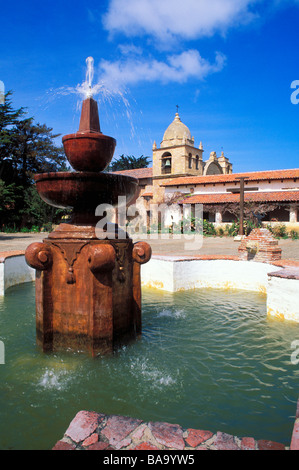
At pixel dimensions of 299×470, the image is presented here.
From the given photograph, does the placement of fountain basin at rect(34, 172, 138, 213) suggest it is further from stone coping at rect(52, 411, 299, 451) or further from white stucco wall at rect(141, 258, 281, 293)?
white stucco wall at rect(141, 258, 281, 293)

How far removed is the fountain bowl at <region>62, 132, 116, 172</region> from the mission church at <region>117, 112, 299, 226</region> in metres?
16.5

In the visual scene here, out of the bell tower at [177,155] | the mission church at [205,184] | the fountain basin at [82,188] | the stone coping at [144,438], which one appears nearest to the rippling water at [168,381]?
the stone coping at [144,438]

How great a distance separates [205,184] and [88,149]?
2542 cm

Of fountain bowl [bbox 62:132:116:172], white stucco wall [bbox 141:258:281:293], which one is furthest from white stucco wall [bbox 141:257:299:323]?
fountain bowl [bbox 62:132:116:172]

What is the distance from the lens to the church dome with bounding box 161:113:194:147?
32.0 meters

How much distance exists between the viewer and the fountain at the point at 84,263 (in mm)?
3451

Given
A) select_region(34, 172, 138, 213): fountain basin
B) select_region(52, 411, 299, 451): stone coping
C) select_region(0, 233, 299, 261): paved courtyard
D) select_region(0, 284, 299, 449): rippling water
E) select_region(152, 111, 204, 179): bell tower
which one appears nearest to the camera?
select_region(52, 411, 299, 451): stone coping

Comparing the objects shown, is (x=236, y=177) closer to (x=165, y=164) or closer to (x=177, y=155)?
(x=177, y=155)

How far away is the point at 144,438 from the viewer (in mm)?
1812

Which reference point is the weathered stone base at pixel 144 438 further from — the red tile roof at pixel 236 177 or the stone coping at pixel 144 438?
the red tile roof at pixel 236 177

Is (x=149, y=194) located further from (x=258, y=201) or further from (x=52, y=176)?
(x=52, y=176)

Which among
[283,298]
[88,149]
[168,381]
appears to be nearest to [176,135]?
[283,298]

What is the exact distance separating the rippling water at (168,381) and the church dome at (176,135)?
95.4 feet

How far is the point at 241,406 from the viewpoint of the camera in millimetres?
2650
